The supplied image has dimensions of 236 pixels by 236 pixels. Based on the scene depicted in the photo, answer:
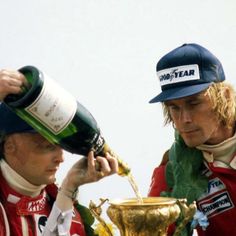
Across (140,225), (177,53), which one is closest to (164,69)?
(177,53)

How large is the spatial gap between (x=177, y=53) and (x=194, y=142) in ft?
1.71

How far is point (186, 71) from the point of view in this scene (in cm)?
350

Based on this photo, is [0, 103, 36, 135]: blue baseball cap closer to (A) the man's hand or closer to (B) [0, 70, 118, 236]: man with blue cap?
(B) [0, 70, 118, 236]: man with blue cap

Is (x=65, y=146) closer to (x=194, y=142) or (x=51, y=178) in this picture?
(x=51, y=178)

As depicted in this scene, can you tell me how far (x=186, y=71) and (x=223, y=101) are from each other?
29cm

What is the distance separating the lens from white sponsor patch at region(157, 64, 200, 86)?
11.4ft

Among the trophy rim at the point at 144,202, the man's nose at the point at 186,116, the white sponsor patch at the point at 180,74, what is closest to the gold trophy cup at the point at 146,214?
the trophy rim at the point at 144,202

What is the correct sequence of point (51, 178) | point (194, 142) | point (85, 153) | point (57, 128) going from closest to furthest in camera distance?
point (57, 128)
point (85, 153)
point (51, 178)
point (194, 142)

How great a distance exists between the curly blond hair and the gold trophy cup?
84 cm

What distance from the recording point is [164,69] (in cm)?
354

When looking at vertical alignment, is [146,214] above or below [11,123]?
below

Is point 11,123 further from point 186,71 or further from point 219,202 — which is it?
point 219,202

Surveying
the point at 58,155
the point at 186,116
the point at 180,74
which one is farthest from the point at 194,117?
the point at 58,155

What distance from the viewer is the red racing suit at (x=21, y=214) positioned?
10.4ft
